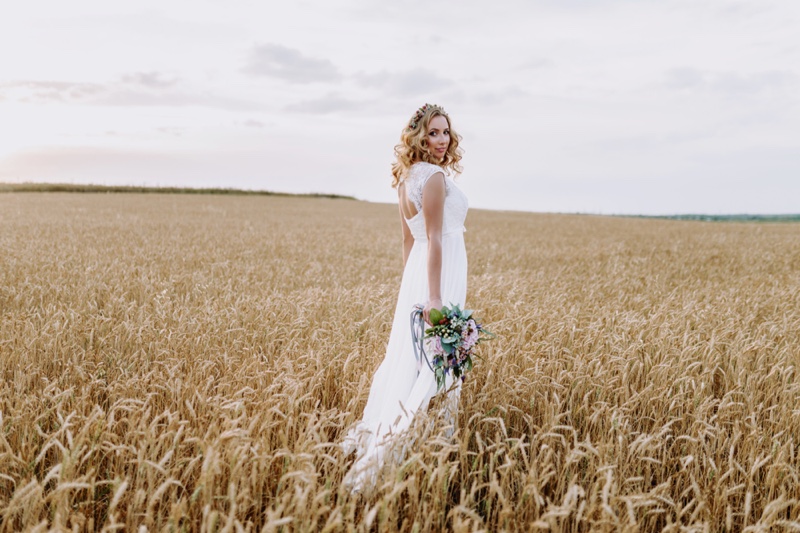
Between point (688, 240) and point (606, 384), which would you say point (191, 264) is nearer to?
point (606, 384)

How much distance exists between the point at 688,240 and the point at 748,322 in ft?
49.3

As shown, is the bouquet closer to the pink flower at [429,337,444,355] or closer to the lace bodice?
the pink flower at [429,337,444,355]

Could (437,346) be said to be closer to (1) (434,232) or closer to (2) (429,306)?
(2) (429,306)

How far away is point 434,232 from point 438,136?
2.28 feet

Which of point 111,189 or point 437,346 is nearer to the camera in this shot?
point 437,346

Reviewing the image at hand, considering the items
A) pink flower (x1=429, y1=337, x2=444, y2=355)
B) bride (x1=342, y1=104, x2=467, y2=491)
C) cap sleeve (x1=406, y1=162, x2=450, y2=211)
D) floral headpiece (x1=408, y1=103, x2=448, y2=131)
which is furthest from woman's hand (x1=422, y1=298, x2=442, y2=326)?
floral headpiece (x1=408, y1=103, x2=448, y2=131)

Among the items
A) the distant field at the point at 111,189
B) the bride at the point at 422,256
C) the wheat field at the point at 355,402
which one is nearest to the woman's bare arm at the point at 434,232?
the bride at the point at 422,256

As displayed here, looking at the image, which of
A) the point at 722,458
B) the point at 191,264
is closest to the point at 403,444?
the point at 722,458

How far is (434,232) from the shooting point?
365cm

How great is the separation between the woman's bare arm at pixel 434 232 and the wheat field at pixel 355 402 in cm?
77

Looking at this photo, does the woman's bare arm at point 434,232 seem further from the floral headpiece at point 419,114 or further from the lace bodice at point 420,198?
the floral headpiece at point 419,114

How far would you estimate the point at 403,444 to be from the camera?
116 inches

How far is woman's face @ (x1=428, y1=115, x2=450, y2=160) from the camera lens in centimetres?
377

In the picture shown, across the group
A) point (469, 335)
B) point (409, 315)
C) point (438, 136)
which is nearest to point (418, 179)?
point (438, 136)
